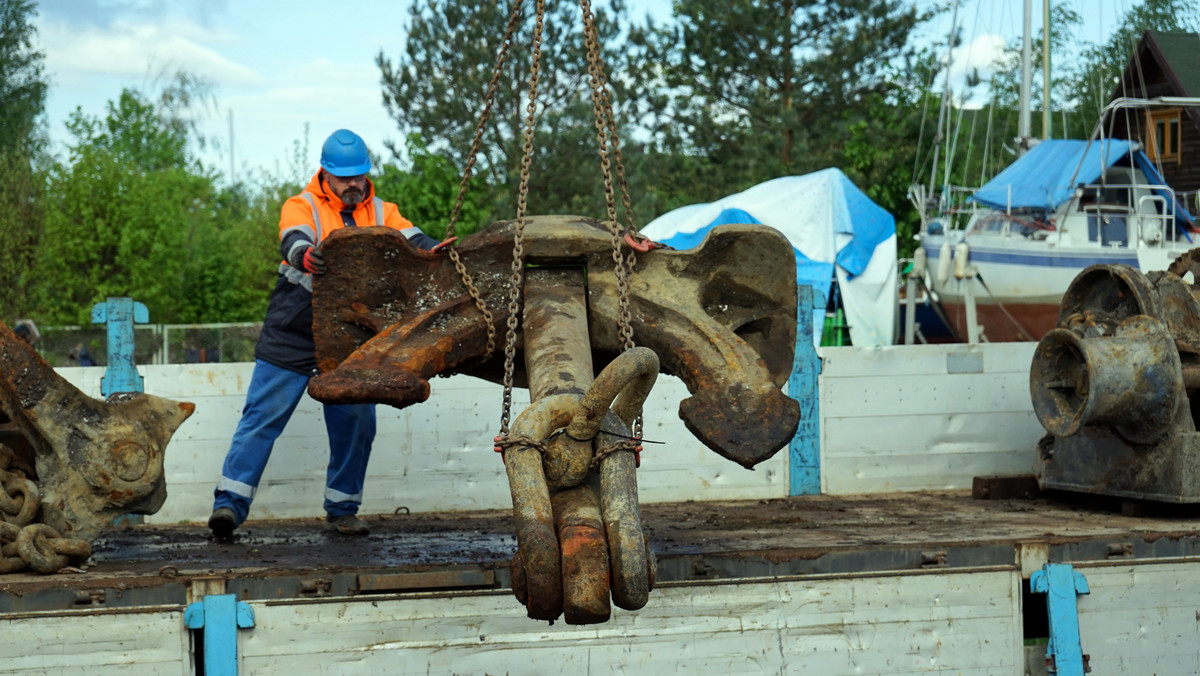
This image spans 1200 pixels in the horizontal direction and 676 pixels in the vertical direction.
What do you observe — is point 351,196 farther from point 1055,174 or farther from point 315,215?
point 1055,174

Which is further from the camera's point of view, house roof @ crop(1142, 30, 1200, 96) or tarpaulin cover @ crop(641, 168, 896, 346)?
house roof @ crop(1142, 30, 1200, 96)

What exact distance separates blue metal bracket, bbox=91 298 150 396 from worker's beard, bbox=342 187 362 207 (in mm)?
1650

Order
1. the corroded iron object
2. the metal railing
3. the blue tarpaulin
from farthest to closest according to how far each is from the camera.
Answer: the metal railing < the blue tarpaulin < the corroded iron object

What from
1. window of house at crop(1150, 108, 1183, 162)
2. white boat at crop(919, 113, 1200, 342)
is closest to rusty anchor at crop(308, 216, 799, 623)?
white boat at crop(919, 113, 1200, 342)

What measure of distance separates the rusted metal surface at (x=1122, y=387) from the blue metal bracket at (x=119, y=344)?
460 cm

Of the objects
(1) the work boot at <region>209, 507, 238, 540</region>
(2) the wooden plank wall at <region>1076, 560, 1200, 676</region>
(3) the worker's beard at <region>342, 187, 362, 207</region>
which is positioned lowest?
(2) the wooden plank wall at <region>1076, 560, 1200, 676</region>

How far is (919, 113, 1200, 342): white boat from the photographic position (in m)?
16.1

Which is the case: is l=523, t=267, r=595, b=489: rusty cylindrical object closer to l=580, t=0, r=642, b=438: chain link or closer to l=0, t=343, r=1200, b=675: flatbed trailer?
l=580, t=0, r=642, b=438: chain link

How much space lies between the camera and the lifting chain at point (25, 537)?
4516mm

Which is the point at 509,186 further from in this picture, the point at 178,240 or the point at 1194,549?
the point at 1194,549

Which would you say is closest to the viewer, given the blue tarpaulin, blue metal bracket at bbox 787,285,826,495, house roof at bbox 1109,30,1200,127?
blue metal bracket at bbox 787,285,826,495

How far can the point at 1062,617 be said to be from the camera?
4773mm

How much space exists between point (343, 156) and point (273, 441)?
4.22ft

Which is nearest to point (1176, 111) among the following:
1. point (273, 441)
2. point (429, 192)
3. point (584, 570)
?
point (429, 192)
